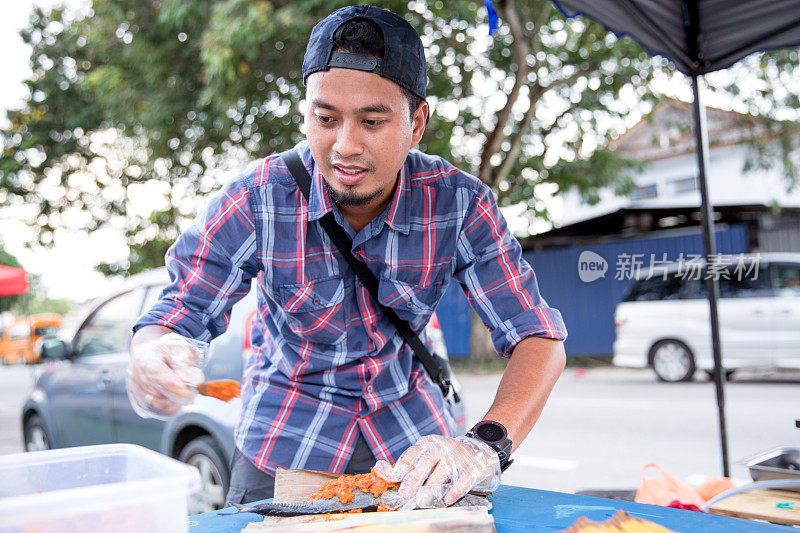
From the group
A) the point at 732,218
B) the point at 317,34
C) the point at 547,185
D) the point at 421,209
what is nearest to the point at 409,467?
the point at 421,209

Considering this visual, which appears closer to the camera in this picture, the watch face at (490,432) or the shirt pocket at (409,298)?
the watch face at (490,432)

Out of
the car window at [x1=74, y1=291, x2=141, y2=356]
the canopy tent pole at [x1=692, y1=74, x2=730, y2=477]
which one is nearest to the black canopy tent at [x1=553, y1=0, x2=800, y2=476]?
the canopy tent pole at [x1=692, y1=74, x2=730, y2=477]

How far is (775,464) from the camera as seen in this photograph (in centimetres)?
204

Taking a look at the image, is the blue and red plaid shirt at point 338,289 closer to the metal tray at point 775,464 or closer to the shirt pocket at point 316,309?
the shirt pocket at point 316,309

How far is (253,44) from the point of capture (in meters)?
6.94

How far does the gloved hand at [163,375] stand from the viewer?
1242mm

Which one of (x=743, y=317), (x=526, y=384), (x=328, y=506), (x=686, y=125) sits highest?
(x=686, y=125)

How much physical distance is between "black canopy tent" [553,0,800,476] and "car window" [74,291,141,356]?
315cm

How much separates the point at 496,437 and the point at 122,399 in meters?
3.25

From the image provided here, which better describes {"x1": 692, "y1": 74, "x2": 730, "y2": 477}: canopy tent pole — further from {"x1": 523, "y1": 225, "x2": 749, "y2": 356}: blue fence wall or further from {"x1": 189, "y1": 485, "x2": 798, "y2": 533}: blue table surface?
{"x1": 189, "y1": 485, "x2": 798, "y2": 533}: blue table surface

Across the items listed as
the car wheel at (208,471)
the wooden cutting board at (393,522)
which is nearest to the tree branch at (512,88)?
the car wheel at (208,471)

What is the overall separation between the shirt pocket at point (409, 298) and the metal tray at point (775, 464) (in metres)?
1.05

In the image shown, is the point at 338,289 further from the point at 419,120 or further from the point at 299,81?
the point at 299,81

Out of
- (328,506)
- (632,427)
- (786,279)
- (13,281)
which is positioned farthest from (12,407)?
(328,506)
